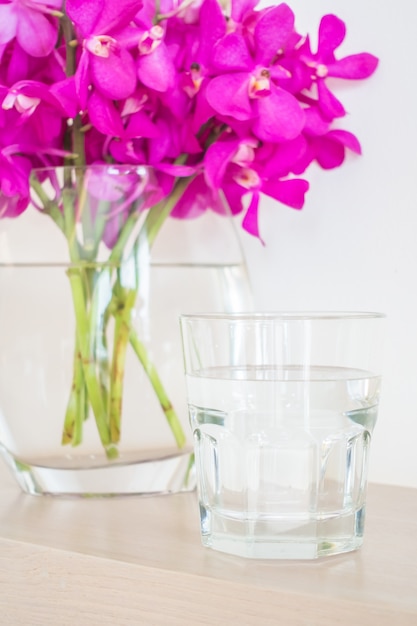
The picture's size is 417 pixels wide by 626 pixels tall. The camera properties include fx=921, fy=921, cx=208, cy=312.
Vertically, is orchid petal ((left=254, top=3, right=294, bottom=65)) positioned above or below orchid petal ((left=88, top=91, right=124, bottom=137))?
above

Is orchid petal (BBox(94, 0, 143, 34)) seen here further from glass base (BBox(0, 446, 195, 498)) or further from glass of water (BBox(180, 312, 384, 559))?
glass base (BBox(0, 446, 195, 498))

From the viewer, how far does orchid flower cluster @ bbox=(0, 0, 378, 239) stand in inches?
26.9

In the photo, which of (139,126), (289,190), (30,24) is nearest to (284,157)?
(289,190)

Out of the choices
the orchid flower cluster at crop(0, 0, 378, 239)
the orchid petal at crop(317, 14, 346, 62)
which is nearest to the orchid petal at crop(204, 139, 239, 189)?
the orchid flower cluster at crop(0, 0, 378, 239)

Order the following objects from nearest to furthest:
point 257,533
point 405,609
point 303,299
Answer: point 405,609, point 257,533, point 303,299

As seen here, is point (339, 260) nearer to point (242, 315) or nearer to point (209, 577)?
point (242, 315)

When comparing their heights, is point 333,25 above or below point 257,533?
above

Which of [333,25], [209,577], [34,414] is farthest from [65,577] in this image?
[333,25]

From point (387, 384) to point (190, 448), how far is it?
0.60 feet

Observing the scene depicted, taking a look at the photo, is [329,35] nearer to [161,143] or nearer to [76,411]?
[161,143]

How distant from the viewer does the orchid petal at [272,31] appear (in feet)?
2.31

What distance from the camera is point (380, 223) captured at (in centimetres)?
80

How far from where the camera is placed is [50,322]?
743mm

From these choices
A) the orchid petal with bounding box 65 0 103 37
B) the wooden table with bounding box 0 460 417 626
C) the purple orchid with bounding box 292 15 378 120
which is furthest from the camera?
the purple orchid with bounding box 292 15 378 120
